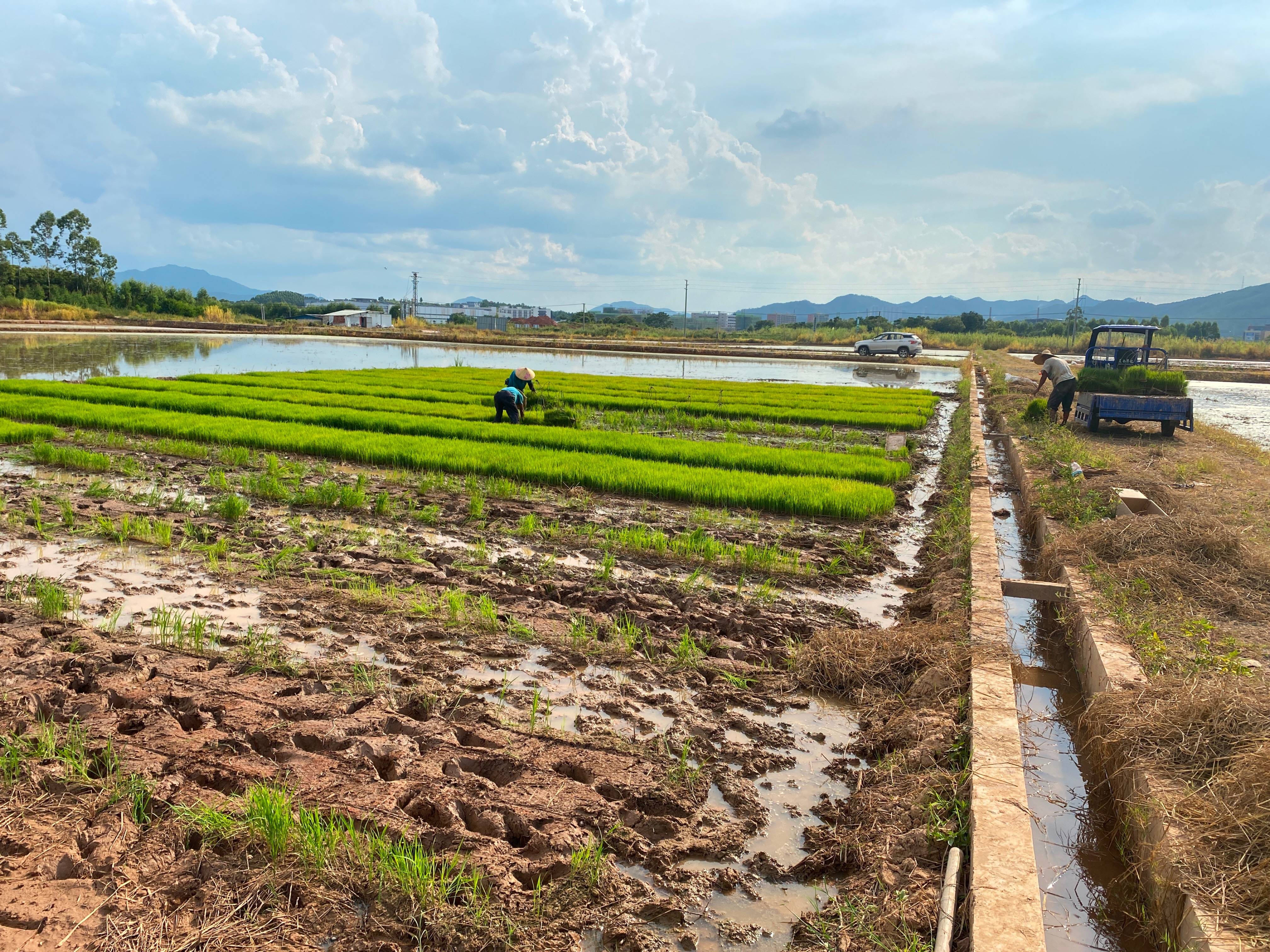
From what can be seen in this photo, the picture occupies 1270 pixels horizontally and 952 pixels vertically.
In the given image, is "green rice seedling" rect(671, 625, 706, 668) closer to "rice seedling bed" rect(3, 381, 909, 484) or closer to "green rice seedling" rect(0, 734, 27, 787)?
"green rice seedling" rect(0, 734, 27, 787)

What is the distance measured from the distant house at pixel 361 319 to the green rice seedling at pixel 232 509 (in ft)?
214

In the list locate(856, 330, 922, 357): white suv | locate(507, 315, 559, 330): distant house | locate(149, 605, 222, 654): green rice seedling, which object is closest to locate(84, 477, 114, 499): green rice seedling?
locate(149, 605, 222, 654): green rice seedling

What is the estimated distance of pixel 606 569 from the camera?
18.5 ft

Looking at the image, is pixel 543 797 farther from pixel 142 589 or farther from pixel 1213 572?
pixel 1213 572

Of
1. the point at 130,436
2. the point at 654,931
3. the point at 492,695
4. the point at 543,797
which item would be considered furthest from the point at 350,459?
the point at 654,931

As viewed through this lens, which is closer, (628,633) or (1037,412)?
(628,633)

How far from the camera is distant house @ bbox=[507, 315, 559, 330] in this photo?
254 ft

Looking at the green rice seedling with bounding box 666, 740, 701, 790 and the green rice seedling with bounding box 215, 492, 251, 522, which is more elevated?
the green rice seedling with bounding box 215, 492, 251, 522

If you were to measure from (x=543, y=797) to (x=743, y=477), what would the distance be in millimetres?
6297

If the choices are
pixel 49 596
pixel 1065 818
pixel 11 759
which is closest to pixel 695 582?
pixel 1065 818

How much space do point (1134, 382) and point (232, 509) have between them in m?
13.8

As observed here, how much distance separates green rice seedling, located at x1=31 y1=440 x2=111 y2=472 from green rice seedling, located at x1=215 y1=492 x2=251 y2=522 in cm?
301

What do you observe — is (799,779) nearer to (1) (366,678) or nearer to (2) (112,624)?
(1) (366,678)

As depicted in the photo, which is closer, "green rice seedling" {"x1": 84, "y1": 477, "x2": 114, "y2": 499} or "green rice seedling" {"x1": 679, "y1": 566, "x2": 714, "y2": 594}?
"green rice seedling" {"x1": 679, "y1": 566, "x2": 714, "y2": 594}
